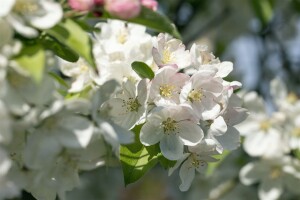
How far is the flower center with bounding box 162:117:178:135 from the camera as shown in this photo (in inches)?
77.1

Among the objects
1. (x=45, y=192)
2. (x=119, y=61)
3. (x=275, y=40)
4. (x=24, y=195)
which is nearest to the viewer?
(x=45, y=192)

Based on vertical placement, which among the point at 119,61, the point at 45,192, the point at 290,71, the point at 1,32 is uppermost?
the point at 1,32

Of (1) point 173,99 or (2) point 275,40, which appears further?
(2) point 275,40

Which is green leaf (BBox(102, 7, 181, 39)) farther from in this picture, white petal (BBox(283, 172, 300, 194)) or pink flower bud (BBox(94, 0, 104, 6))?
white petal (BBox(283, 172, 300, 194))

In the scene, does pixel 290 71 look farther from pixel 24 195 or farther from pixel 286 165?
pixel 24 195

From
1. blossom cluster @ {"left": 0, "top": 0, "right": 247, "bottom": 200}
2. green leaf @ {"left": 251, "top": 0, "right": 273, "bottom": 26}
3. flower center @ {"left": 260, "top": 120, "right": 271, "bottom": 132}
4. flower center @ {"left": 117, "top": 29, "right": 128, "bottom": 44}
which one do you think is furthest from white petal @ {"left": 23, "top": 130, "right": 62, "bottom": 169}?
green leaf @ {"left": 251, "top": 0, "right": 273, "bottom": 26}

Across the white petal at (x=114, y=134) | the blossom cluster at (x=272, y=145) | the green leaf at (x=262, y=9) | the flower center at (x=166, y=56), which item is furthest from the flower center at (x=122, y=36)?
the green leaf at (x=262, y=9)

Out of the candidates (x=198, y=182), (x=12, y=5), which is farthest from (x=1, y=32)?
(x=198, y=182)

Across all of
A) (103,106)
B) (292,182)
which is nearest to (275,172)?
(292,182)

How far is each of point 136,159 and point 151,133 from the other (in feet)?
0.31

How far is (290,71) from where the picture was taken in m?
5.12

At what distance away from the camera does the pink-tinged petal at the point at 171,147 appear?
193 cm

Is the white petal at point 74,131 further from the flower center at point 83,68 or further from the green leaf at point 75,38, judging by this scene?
the flower center at point 83,68

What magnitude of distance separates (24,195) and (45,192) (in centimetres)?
100
